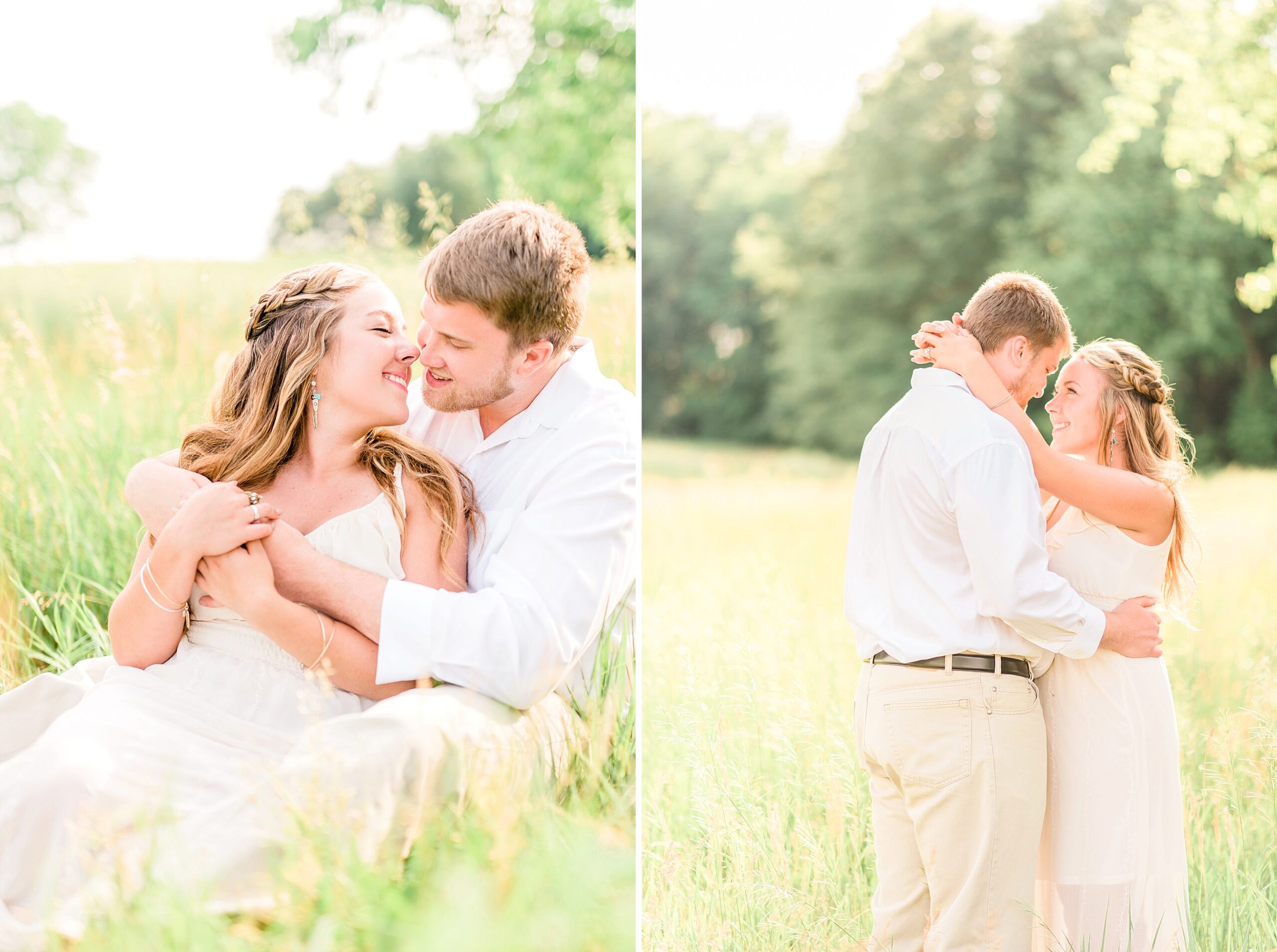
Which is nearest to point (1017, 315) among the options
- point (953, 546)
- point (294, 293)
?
point (953, 546)

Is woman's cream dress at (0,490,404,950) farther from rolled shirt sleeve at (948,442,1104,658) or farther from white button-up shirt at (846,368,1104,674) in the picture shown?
rolled shirt sleeve at (948,442,1104,658)

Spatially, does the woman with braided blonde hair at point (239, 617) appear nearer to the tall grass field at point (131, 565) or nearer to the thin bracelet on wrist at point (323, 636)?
the thin bracelet on wrist at point (323, 636)

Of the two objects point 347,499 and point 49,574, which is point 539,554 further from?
point 49,574

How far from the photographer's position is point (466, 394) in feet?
8.88

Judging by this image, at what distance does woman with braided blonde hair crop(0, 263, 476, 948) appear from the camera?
2121 millimetres

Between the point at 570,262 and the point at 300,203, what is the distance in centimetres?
247

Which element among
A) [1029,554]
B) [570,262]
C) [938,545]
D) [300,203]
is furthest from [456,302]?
[300,203]

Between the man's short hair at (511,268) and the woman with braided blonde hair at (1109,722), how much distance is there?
92 centimetres

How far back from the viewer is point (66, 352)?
4.45m

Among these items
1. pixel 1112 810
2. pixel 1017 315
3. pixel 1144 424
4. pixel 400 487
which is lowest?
pixel 1112 810

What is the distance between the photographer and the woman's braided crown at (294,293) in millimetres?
2600

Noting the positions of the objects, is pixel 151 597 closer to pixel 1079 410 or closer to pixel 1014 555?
pixel 1014 555

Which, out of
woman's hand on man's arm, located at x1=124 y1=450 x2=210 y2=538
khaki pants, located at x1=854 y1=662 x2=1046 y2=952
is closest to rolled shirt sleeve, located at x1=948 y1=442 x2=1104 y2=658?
khaki pants, located at x1=854 y1=662 x2=1046 y2=952

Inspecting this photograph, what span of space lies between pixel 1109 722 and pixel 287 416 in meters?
2.05
